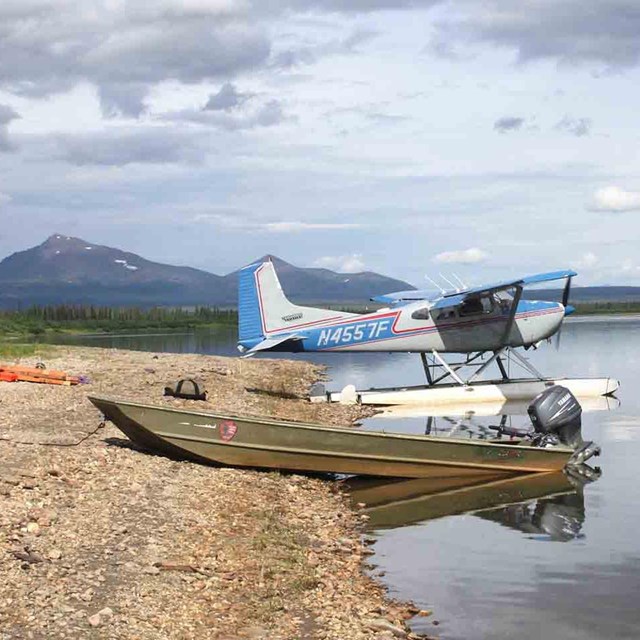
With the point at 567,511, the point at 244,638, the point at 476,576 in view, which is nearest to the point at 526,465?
the point at 567,511

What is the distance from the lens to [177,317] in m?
96.9

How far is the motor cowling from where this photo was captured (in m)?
15.5

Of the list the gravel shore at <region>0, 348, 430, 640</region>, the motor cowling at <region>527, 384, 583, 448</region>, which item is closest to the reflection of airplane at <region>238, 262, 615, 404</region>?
the gravel shore at <region>0, 348, 430, 640</region>

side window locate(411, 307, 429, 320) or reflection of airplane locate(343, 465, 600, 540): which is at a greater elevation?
side window locate(411, 307, 429, 320)

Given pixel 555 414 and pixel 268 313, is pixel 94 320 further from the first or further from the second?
pixel 555 414

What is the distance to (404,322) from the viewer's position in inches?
1013

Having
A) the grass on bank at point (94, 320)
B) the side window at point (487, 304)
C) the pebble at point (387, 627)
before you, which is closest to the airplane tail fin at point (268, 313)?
the side window at point (487, 304)

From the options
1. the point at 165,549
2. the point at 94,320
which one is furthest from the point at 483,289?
the point at 94,320

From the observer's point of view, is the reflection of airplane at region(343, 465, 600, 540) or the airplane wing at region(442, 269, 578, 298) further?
the airplane wing at region(442, 269, 578, 298)

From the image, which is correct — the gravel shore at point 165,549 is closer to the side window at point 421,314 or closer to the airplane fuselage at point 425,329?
the airplane fuselage at point 425,329

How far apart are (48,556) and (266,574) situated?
2.04 m

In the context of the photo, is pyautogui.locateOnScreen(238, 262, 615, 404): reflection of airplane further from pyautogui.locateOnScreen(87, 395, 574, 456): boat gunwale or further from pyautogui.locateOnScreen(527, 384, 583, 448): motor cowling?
pyautogui.locateOnScreen(87, 395, 574, 456): boat gunwale

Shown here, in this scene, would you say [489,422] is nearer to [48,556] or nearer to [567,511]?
[567,511]

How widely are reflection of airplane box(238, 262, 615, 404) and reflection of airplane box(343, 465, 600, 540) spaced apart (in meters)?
9.93
